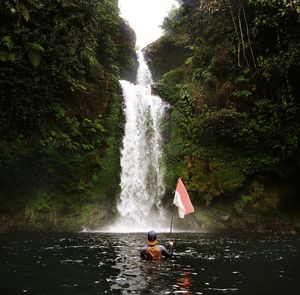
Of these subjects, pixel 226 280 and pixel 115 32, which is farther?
pixel 115 32

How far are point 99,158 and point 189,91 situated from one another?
6749 mm

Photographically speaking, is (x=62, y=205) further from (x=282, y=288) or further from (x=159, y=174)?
(x=282, y=288)

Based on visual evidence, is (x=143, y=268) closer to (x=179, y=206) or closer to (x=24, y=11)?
(x=179, y=206)

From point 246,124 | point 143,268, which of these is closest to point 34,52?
point 246,124

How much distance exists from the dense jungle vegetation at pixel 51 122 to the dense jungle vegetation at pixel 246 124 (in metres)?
4.08

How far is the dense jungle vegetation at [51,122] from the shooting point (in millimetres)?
18750

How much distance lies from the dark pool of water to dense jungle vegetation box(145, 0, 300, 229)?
574cm

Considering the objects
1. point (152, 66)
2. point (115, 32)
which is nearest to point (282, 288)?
point (115, 32)

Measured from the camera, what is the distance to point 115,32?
27859 millimetres

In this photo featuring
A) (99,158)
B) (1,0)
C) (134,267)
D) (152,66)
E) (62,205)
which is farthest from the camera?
(152,66)

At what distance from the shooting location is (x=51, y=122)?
20.6 metres

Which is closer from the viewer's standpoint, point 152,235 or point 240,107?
point 152,235

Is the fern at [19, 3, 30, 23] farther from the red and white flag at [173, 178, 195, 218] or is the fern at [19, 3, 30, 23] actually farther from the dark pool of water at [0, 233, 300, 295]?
the red and white flag at [173, 178, 195, 218]

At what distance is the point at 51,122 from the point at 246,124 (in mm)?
9496
